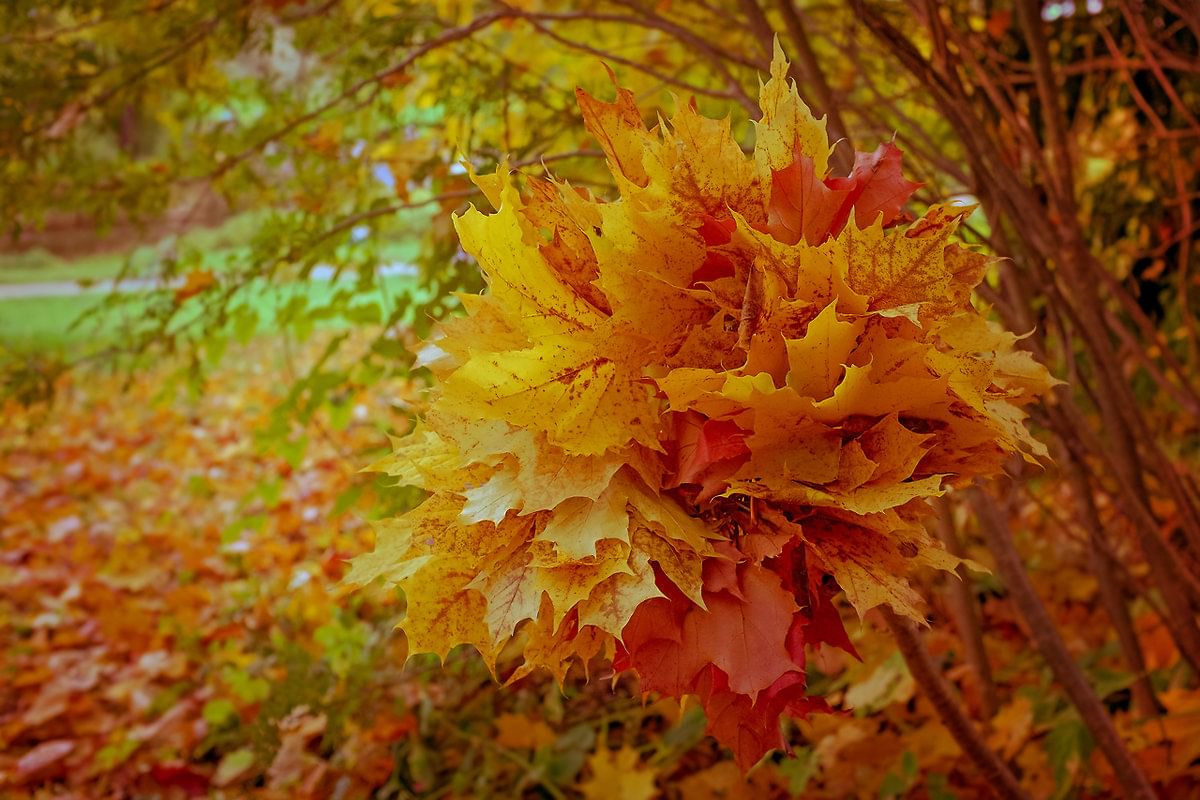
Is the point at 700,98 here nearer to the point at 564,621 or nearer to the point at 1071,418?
the point at 1071,418

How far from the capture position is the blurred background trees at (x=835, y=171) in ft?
3.92

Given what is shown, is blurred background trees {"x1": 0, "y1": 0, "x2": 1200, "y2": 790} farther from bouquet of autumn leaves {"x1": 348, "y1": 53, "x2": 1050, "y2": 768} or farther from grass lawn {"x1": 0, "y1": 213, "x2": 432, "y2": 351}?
grass lawn {"x1": 0, "y1": 213, "x2": 432, "y2": 351}

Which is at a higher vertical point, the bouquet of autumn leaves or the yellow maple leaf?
the bouquet of autumn leaves

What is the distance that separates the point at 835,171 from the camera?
1061mm

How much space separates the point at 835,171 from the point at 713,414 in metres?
0.61

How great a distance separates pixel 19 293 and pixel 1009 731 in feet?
28.3

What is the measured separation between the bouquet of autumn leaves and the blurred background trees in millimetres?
237

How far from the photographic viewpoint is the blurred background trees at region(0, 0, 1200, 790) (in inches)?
47.0

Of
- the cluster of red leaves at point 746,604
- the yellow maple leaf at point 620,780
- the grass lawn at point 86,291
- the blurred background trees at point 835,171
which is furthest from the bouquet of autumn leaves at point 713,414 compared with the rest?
the grass lawn at point 86,291

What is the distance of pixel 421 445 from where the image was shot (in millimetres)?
678

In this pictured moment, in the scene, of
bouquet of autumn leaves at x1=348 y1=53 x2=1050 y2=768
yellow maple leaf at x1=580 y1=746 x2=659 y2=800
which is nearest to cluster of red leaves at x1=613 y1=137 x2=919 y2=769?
bouquet of autumn leaves at x1=348 y1=53 x2=1050 y2=768

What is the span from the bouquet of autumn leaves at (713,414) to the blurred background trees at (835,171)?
0.78 ft

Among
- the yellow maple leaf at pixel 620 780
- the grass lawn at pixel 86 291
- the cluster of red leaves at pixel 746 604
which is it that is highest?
the cluster of red leaves at pixel 746 604

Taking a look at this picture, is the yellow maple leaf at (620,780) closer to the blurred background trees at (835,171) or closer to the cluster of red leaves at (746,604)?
the blurred background trees at (835,171)
